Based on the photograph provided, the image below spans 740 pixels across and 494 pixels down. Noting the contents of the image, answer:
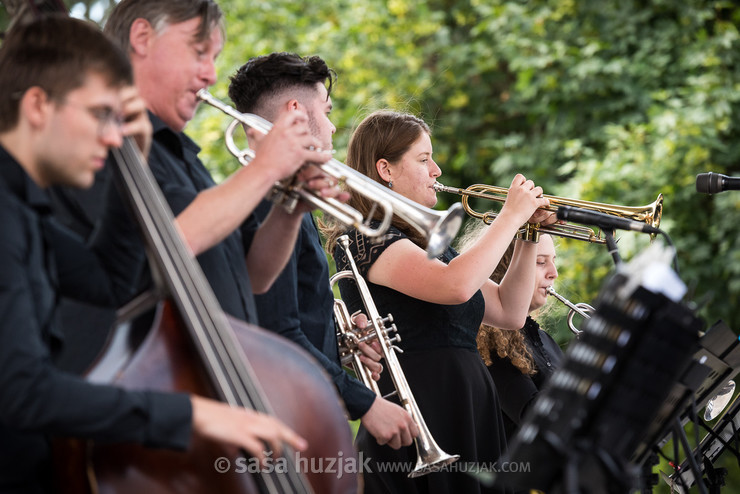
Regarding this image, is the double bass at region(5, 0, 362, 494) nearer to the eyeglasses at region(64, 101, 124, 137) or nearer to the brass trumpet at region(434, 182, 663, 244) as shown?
the eyeglasses at region(64, 101, 124, 137)

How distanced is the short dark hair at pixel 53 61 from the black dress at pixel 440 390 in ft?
5.96

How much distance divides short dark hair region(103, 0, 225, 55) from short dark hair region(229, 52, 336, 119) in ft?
2.91

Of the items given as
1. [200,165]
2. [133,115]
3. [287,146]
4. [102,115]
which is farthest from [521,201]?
[102,115]

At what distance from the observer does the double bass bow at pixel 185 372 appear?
5.52 feet

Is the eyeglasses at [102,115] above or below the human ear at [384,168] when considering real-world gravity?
below

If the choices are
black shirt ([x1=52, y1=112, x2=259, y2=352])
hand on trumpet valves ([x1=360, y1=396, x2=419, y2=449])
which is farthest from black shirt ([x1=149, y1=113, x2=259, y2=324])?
hand on trumpet valves ([x1=360, y1=396, x2=419, y2=449])

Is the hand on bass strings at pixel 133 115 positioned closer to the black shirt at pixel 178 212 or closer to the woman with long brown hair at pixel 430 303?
the black shirt at pixel 178 212

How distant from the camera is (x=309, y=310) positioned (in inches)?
123

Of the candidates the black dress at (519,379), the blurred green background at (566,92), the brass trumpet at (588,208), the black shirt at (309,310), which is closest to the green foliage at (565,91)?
the blurred green background at (566,92)

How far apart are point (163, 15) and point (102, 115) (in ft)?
2.53

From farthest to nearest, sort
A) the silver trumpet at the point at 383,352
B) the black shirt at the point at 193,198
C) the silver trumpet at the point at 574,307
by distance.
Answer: the silver trumpet at the point at 574,307, the silver trumpet at the point at 383,352, the black shirt at the point at 193,198

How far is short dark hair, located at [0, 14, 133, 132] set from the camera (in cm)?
173

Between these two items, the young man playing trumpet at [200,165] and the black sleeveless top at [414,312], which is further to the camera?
the black sleeveless top at [414,312]

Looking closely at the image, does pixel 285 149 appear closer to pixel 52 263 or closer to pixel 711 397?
pixel 52 263
